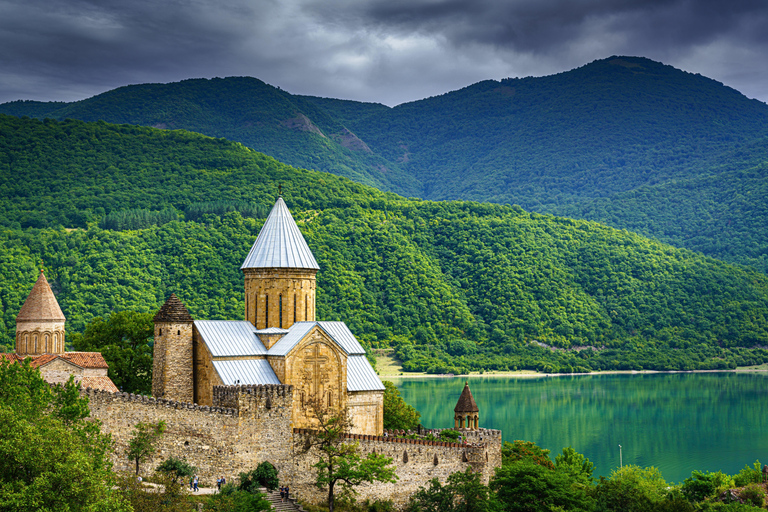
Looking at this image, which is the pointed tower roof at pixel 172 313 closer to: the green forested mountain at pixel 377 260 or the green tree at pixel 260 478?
Answer: the green tree at pixel 260 478

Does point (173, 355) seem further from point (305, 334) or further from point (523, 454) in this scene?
point (523, 454)

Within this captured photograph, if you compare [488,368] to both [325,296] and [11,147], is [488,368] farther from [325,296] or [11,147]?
[11,147]

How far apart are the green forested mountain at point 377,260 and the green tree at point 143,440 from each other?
3632cm

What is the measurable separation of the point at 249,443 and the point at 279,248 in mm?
9321

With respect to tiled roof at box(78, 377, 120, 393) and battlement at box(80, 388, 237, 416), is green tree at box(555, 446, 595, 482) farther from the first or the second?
tiled roof at box(78, 377, 120, 393)

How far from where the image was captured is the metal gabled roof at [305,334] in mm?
29781

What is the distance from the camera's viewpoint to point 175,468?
23.9 m

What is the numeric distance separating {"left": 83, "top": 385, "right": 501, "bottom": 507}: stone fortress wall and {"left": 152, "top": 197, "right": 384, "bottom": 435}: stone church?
2.00 m

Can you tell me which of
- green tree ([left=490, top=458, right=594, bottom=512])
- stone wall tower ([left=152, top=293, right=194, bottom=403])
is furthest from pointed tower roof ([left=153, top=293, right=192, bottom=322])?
green tree ([left=490, top=458, right=594, bottom=512])

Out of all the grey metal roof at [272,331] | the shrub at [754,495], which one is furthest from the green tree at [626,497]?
the grey metal roof at [272,331]

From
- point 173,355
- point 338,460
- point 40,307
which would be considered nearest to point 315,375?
point 338,460

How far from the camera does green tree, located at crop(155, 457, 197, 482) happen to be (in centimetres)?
2380

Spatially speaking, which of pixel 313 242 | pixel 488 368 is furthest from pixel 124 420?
pixel 488 368

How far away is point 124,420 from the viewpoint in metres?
23.8
